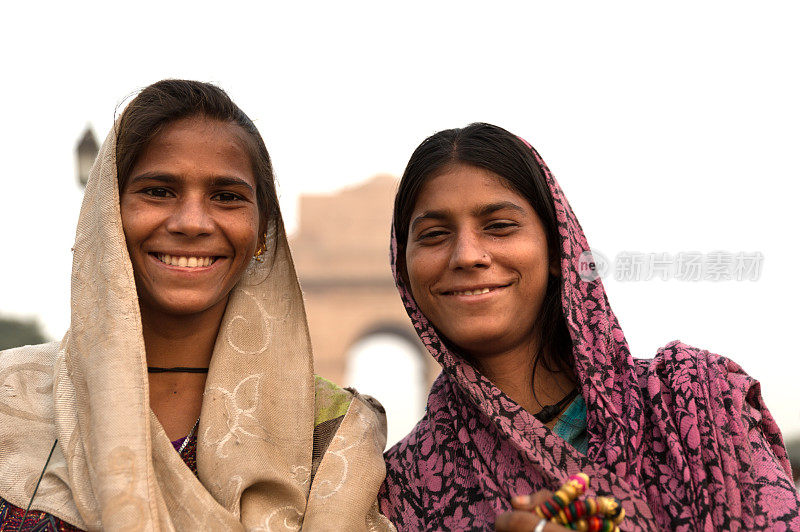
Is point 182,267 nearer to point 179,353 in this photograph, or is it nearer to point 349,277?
point 179,353

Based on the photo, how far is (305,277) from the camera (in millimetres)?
21906

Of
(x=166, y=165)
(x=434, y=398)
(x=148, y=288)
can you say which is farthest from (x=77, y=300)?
→ (x=434, y=398)

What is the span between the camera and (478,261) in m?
2.40

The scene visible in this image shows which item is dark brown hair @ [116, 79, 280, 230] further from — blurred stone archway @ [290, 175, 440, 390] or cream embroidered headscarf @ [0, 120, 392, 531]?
blurred stone archway @ [290, 175, 440, 390]

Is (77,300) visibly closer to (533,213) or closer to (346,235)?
(533,213)

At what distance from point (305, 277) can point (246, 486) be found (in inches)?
773

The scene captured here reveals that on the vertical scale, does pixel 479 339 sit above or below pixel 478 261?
below

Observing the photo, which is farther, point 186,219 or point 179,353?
point 179,353

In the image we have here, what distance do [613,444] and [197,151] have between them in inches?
57.4

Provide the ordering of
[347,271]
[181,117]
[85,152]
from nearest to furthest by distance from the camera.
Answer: [181,117], [85,152], [347,271]

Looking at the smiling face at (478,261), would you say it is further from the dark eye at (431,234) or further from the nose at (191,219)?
the nose at (191,219)

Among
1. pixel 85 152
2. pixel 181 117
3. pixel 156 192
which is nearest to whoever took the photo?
pixel 156 192

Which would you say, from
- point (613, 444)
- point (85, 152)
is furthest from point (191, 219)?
point (85, 152)

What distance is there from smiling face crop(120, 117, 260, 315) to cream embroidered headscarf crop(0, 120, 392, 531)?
0.28ft
